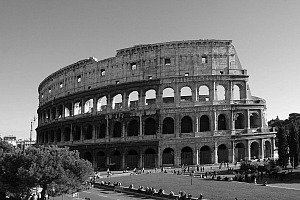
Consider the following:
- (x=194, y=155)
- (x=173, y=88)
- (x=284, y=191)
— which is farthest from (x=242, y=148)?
(x=284, y=191)

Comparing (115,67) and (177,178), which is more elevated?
(115,67)

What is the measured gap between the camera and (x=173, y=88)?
53.4 m

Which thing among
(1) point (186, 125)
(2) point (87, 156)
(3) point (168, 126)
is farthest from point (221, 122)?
(2) point (87, 156)

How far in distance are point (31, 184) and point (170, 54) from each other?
3374 cm

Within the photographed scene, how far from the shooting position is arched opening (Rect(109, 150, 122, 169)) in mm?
55509

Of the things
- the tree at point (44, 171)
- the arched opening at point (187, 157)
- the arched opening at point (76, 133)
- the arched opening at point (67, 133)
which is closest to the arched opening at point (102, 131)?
the arched opening at point (76, 133)

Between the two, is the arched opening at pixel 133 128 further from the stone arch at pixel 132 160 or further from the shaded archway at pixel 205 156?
the shaded archway at pixel 205 156

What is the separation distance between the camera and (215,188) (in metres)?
31.8

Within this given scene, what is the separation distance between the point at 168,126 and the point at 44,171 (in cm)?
3142

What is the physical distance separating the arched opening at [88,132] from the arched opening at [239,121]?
949 inches

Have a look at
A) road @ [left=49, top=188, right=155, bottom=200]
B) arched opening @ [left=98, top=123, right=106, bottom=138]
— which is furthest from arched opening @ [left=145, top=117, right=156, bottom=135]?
road @ [left=49, top=188, right=155, bottom=200]

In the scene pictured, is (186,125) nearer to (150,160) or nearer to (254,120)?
(150,160)

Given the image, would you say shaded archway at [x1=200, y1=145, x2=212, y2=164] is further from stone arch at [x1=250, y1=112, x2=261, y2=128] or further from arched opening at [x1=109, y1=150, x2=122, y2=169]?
arched opening at [x1=109, y1=150, x2=122, y2=169]

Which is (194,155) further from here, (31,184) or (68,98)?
(31,184)
